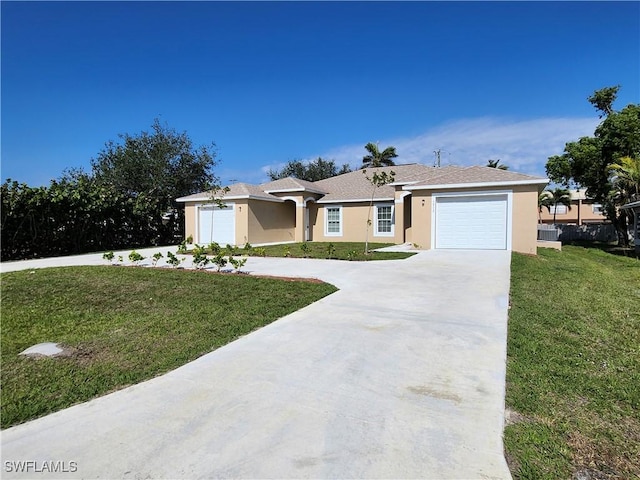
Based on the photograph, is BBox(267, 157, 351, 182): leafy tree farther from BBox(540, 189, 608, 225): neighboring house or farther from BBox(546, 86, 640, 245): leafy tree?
BBox(540, 189, 608, 225): neighboring house

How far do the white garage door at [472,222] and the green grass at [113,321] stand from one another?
9882 mm

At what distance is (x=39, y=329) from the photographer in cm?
548

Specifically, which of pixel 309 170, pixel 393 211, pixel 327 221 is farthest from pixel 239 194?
pixel 309 170

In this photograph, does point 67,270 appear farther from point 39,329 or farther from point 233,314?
point 233,314

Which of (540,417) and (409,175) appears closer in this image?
(540,417)

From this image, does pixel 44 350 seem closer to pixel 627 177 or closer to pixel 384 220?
pixel 384 220

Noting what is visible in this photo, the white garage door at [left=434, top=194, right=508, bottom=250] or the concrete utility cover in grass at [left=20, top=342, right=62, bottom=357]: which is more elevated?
the white garage door at [left=434, top=194, right=508, bottom=250]

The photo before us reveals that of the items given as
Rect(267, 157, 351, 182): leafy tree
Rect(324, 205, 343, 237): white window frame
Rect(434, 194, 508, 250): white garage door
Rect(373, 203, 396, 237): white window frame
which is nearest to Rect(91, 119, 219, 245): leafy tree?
Rect(324, 205, 343, 237): white window frame

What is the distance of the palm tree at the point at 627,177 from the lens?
1980 cm

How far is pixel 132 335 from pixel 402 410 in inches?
152

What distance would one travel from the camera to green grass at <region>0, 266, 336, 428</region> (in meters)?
3.79

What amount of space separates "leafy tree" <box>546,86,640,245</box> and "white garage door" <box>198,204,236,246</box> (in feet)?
69.3

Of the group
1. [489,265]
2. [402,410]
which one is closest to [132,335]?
[402,410]

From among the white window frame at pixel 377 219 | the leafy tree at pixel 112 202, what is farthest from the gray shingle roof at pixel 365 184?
the leafy tree at pixel 112 202
